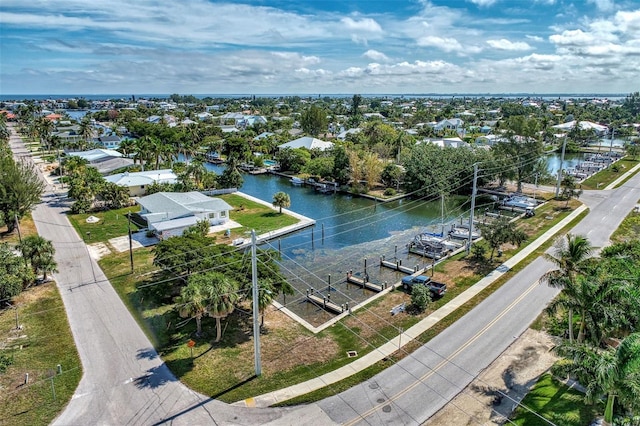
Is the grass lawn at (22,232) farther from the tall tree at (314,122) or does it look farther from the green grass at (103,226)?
the tall tree at (314,122)

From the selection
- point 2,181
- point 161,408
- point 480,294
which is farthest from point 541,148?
point 2,181

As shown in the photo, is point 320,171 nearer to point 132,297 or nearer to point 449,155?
point 449,155

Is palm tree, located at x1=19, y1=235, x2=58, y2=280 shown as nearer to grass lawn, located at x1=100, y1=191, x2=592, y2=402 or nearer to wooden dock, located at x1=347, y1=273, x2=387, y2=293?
grass lawn, located at x1=100, y1=191, x2=592, y2=402

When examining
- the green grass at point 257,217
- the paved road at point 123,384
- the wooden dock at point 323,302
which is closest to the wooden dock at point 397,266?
the wooden dock at point 323,302

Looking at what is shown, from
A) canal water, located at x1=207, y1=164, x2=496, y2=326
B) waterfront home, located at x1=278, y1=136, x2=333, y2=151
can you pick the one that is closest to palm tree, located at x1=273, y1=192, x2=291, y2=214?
canal water, located at x1=207, y1=164, x2=496, y2=326

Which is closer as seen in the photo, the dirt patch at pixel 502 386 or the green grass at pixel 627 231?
the dirt patch at pixel 502 386

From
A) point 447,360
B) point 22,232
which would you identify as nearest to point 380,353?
point 447,360

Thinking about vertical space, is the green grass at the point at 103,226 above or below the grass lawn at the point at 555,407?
above
